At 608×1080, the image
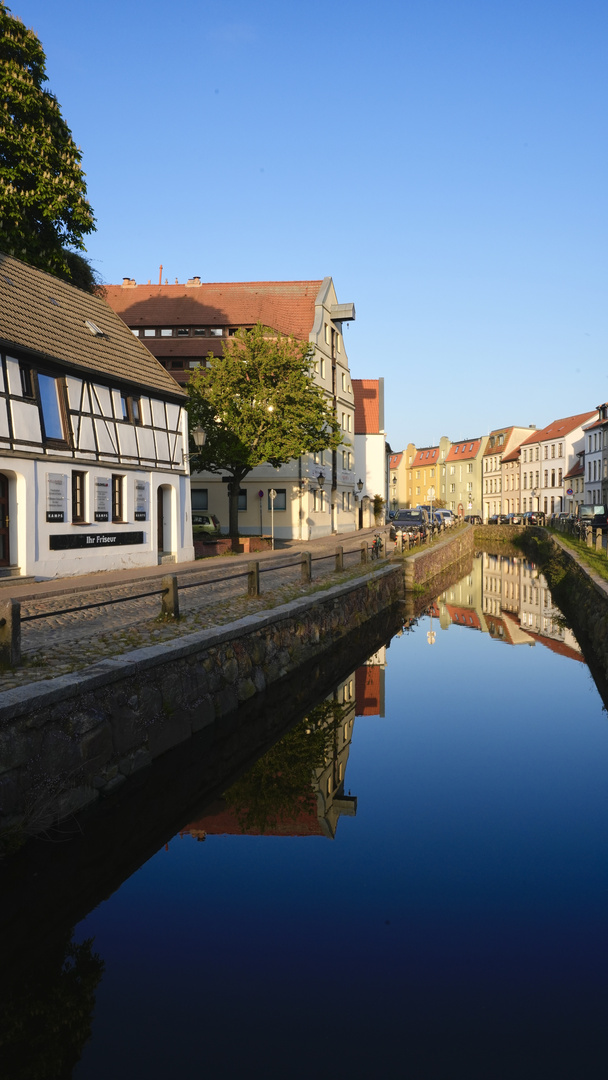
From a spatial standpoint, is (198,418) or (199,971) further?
(198,418)

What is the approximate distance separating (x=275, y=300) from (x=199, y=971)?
147 ft

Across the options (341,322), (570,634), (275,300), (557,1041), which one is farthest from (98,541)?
(341,322)

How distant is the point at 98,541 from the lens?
21.5 m

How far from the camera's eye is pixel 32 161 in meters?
24.8

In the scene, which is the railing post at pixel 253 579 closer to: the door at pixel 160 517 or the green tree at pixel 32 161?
the door at pixel 160 517

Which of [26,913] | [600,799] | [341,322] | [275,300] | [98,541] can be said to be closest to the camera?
[26,913]

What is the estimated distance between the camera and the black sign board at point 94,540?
65.2 feet

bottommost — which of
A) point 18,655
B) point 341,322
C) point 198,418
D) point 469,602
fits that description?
point 469,602

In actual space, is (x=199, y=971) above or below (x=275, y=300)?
below

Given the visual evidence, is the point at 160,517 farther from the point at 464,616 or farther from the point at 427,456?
the point at 427,456

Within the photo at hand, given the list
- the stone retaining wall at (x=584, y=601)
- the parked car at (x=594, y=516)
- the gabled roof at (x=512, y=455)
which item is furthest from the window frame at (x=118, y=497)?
the gabled roof at (x=512, y=455)

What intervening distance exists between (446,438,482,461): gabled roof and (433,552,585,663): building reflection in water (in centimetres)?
6334

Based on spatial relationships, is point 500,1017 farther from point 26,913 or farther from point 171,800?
point 171,800

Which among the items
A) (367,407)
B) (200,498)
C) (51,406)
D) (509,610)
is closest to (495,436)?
(367,407)
